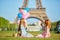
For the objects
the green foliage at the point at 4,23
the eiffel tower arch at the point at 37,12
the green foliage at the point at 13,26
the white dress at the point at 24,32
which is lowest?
the white dress at the point at 24,32

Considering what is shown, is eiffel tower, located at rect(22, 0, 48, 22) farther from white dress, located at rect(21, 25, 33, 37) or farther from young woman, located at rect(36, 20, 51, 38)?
white dress, located at rect(21, 25, 33, 37)

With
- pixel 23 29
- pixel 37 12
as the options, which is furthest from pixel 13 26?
pixel 37 12

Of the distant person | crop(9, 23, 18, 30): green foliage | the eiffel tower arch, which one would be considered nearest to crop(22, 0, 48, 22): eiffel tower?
the eiffel tower arch

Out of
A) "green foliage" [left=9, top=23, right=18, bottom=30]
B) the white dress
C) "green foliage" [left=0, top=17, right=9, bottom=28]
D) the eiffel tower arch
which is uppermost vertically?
the eiffel tower arch

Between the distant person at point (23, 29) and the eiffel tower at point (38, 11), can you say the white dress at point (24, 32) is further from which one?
the eiffel tower at point (38, 11)

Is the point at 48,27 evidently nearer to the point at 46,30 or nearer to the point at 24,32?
the point at 46,30

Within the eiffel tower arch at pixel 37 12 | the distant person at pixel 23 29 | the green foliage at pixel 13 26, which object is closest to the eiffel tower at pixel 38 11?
the eiffel tower arch at pixel 37 12

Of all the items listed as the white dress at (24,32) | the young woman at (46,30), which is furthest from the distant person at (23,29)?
the young woman at (46,30)

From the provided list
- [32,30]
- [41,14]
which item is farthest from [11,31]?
[41,14]

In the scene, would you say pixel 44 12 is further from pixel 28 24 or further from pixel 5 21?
pixel 5 21

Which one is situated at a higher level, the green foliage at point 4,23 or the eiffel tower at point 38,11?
the eiffel tower at point 38,11

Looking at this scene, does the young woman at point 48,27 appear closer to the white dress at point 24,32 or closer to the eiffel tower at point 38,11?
the eiffel tower at point 38,11

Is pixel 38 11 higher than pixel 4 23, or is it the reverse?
pixel 38 11

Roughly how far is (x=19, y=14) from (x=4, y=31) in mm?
343
